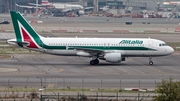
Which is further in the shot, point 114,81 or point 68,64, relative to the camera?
point 68,64

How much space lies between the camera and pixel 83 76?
55.1 m

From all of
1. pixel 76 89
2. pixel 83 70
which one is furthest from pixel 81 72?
pixel 76 89

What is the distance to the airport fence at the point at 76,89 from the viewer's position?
41.5 meters

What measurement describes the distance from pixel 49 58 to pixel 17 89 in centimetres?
2730

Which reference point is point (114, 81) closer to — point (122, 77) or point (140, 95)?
point (122, 77)

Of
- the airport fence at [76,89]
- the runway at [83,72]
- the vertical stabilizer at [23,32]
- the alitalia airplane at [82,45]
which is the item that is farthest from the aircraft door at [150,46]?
the airport fence at [76,89]

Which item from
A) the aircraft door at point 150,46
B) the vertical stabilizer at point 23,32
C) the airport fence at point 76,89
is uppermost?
the vertical stabilizer at point 23,32

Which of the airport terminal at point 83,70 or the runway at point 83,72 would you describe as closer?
the airport terminal at point 83,70

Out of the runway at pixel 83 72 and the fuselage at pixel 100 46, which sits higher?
the fuselage at pixel 100 46

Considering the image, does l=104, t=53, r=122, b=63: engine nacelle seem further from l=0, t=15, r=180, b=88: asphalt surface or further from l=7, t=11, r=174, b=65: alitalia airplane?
l=0, t=15, r=180, b=88: asphalt surface

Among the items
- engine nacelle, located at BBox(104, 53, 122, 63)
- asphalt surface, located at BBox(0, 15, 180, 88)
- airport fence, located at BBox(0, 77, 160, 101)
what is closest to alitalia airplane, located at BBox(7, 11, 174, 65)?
engine nacelle, located at BBox(104, 53, 122, 63)

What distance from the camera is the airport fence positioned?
41.5 meters

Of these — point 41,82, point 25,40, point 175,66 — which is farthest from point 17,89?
point 175,66

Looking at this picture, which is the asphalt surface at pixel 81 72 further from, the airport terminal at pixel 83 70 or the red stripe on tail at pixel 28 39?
the red stripe on tail at pixel 28 39
